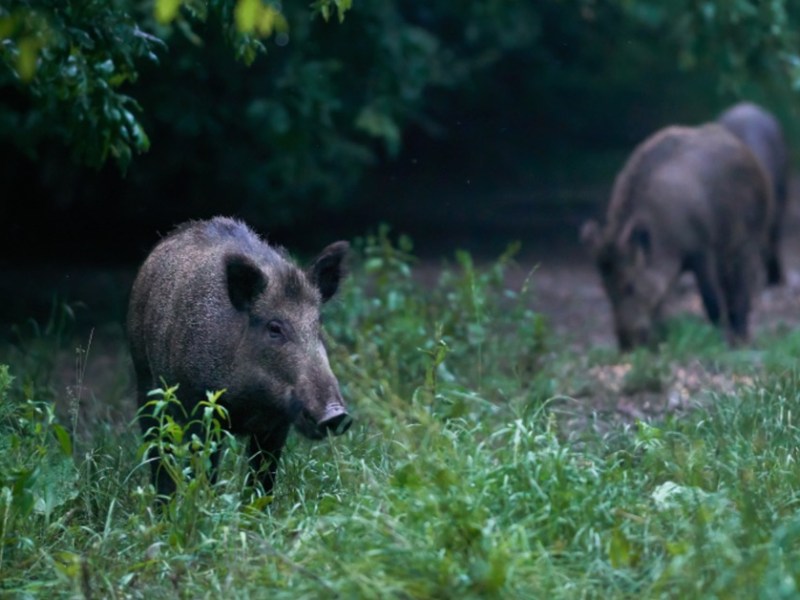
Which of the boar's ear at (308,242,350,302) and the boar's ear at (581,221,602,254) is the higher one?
the boar's ear at (308,242,350,302)

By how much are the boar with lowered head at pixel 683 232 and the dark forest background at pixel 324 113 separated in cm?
78

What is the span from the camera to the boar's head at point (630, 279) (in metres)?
10.0

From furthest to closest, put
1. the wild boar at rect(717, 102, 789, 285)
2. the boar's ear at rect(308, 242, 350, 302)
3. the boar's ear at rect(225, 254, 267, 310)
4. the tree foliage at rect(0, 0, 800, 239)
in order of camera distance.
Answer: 1. the wild boar at rect(717, 102, 789, 285)
2. the tree foliage at rect(0, 0, 800, 239)
3. the boar's ear at rect(308, 242, 350, 302)
4. the boar's ear at rect(225, 254, 267, 310)

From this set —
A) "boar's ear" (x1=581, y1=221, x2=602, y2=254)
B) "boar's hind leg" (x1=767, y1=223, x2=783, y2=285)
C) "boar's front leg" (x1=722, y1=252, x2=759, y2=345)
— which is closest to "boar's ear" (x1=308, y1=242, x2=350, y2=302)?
"boar's ear" (x1=581, y1=221, x2=602, y2=254)

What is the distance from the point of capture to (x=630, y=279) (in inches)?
403

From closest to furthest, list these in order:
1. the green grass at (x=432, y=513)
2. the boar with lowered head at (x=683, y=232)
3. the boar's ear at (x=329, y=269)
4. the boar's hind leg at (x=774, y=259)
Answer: the green grass at (x=432, y=513)
the boar's ear at (x=329, y=269)
the boar with lowered head at (x=683, y=232)
the boar's hind leg at (x=774, y=259)

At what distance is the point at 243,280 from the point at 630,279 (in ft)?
18.4

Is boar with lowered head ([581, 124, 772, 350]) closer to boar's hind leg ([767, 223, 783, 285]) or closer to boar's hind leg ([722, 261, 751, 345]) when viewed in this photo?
boar's hind leg ([722, 261, 751, 345])

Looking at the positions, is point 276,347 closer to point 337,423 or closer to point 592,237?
point 337,423

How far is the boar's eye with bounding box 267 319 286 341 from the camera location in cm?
516

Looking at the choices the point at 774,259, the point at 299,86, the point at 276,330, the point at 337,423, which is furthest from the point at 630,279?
the point at 337,423

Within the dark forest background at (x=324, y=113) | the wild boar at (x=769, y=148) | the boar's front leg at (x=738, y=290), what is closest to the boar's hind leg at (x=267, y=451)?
the dark forest background at (x=324, y=113)

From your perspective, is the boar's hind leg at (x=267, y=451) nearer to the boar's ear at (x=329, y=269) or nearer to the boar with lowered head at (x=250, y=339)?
the boar with lowered head at (x=250, y=339)


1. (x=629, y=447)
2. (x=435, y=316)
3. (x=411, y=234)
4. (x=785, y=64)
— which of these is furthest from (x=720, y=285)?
(x=629, y=447)
